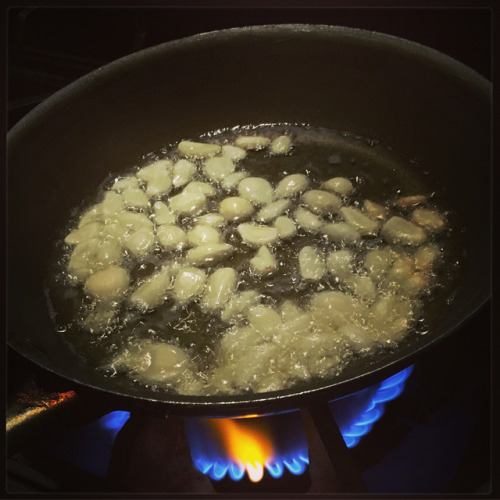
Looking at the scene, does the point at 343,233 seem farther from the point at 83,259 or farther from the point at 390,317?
the point at 83,259

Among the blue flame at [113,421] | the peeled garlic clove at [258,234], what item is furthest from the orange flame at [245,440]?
the peeled garlic clove at [258,234]

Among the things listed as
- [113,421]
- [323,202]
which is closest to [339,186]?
[323,202]

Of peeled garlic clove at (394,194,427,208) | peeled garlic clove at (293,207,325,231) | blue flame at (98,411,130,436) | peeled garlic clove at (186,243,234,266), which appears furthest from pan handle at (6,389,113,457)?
peeled garlic clove at (394,194,427,208)

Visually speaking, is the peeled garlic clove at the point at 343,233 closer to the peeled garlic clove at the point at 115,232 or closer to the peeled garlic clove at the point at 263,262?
the peeled garlic clove at the point at 263,262

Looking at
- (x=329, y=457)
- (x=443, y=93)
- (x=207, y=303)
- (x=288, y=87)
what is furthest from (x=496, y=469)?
(x=288, y=87)

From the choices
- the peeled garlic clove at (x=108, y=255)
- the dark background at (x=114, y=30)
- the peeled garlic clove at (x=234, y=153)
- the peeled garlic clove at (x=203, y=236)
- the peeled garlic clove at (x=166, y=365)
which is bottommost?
the peeled garlic clove at (x=166, y=365)

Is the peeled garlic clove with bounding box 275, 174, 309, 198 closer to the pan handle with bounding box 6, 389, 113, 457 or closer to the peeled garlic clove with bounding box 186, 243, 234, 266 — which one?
the peeled garlic clove with bounding box 186, 243, 234, 266
